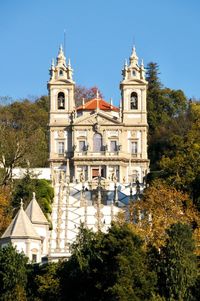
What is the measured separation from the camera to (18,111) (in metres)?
104

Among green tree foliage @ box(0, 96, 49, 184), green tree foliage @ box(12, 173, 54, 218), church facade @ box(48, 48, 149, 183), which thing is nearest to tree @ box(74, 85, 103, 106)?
green tree foliage @ box(0, 96, 49, 184)

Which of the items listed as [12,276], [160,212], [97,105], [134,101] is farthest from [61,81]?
[12,276]

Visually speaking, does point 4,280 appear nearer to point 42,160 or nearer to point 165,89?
point 42,160

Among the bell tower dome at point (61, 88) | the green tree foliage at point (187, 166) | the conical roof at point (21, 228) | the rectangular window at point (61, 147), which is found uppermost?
the bell tower dome at point (61, 88)

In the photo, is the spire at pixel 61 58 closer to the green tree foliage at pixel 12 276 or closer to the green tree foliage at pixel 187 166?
the green tree foliage at pixel 187 166

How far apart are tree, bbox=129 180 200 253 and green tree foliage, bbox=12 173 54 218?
6.39 metres

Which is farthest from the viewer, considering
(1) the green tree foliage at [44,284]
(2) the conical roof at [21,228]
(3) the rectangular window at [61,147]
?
(3) the rectangular window at [61,147]

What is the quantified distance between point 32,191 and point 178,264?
64.1 ft

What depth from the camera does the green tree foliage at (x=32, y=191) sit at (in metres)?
66.2

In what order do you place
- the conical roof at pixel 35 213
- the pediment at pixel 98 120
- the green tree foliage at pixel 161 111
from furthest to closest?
1. the green tree foliage at pixel 161 111
2. the pediment at pixel 98 120
3. the conical roof at pixel 35 213

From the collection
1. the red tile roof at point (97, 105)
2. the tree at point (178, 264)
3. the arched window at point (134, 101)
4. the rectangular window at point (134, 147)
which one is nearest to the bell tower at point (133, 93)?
the arched window at point (134, 101)

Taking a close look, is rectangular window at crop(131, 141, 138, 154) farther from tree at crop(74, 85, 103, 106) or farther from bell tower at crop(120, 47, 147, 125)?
tree at crop(74, 85, 103, 106)

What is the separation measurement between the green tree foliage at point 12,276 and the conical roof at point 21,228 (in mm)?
3849

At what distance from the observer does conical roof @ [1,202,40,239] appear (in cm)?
5634
